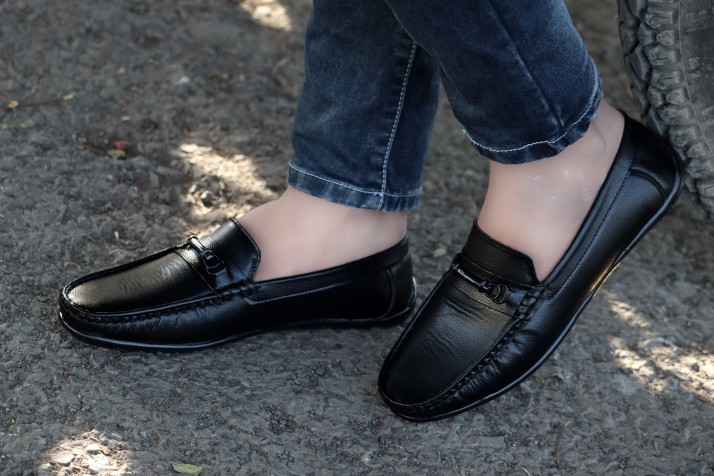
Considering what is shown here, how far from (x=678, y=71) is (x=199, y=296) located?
84 cm

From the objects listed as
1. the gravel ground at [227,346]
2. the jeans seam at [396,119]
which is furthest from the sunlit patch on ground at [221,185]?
the jeans seam at [396,119]

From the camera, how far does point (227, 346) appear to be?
1.25 metres

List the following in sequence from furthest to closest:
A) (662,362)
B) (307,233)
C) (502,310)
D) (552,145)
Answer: (662,362) < (307,233) < (502,310) < (552,145)

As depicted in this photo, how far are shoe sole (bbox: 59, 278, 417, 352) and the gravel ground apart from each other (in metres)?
0.02

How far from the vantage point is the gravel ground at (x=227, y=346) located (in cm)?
111

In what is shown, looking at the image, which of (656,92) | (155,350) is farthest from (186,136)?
(656,92)

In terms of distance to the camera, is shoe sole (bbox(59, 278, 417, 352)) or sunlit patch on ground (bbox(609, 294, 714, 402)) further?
sunlit patch on ground (bbox(609, 294, 714, 402))

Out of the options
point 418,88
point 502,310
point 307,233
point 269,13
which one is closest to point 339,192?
point 307,233

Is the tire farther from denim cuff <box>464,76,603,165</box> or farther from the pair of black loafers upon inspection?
denim cuff <box>464,76,603,165</box>

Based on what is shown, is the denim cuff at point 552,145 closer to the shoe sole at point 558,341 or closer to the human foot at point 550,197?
the human foot at point 550,197

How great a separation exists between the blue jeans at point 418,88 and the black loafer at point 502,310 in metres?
0.16

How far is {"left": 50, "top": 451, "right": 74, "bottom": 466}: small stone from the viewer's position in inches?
40.0

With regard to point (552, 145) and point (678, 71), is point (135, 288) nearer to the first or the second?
point (552, 145)

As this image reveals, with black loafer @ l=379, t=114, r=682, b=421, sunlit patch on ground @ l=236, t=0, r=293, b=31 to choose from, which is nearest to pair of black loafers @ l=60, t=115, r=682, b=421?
black loafer @ l=379, t=114, r=682, b=421
